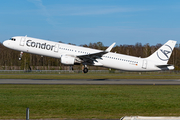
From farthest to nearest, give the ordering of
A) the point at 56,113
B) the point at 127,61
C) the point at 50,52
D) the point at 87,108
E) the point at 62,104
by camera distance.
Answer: the point at 127,61 < the point at 50,52 < the point at 62,104 < the point at 87,108 < the point at 56,113

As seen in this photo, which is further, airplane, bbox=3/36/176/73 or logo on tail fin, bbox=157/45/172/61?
logo on tail fin, bbox=157/45/172/61

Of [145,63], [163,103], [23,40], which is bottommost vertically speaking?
[163,103]

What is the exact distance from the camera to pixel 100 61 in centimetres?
4497

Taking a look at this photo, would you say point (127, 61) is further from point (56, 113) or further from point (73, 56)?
→ point (56, 113)

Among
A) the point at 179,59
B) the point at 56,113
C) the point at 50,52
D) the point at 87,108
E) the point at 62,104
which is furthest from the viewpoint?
the point at 179,59

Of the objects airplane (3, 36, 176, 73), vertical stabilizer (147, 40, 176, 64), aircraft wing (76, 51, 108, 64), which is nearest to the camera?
airplane (3, 36, 176, 73)

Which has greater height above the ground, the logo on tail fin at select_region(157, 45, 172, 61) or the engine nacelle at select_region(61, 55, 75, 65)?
the logo on tail fin at select_region(157, 45, 172, 61)

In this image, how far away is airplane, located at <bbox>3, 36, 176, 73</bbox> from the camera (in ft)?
139

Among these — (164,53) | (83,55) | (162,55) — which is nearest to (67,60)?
(83,55)

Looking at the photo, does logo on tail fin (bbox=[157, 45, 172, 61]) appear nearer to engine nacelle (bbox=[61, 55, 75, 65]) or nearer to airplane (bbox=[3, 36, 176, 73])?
airplane (bbox=[3, 36, 176, 73])

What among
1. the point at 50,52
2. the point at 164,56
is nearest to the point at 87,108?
the point at 50,52

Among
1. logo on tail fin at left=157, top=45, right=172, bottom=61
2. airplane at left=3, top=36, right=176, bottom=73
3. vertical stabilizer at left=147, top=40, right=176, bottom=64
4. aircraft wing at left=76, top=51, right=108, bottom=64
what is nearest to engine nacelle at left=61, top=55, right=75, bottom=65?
airplane at left=3, top=36, right=176, bottom=73

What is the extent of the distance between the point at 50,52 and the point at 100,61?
30.5 ft

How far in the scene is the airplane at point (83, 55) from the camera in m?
42.3
